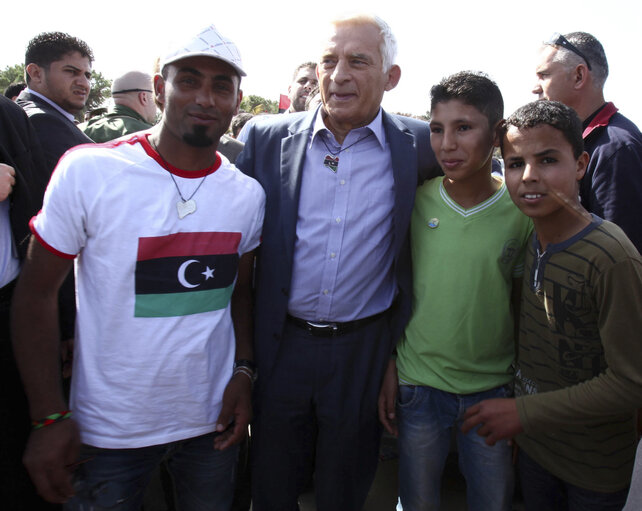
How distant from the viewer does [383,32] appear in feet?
6.72

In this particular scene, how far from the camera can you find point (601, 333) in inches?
58.7

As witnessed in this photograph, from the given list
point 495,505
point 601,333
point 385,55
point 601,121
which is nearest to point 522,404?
point 601,333

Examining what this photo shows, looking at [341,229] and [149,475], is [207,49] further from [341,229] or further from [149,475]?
[149,475]

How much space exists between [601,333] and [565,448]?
48cm

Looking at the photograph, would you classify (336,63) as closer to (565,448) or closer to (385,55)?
(385,55)

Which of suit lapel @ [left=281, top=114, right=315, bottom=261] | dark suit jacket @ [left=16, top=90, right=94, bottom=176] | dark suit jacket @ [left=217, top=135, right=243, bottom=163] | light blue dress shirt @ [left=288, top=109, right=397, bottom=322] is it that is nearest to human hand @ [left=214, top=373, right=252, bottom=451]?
light blue dress shirt @ [left=288, top=109, right=397, bottom=322]

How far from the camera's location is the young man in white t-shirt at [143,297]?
145 centimetres

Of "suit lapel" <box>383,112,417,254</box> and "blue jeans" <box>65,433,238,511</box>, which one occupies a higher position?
"suit lapel" <box>383,112,417,254</box>

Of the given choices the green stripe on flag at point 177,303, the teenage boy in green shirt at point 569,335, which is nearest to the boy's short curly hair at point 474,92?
the teenage boy in green shirt at point 569,335

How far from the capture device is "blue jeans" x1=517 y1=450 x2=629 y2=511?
1.63 m

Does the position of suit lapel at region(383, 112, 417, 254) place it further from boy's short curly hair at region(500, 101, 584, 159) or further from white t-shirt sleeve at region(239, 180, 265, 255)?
white t-shirt sleeve at region(239, 180, 265, 255)

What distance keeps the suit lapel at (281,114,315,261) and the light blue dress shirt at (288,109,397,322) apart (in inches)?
1.5

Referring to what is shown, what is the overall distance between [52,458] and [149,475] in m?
0.35

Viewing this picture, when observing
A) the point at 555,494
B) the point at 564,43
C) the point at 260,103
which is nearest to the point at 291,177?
the point at 555,494
